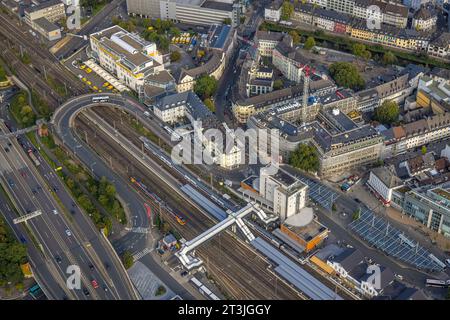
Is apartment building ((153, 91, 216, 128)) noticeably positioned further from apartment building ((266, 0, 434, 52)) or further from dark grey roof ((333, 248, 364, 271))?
dark grey roof ((333, 248, 364, 271))

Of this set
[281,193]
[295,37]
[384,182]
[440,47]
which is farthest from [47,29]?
[440,47]

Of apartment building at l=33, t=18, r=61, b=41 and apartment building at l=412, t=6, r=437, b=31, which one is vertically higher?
apartment building at l=412, t=6, r=437, b=31

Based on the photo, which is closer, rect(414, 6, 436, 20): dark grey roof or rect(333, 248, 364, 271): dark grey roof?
rect(333, 248, 364, 271): dark grey roof

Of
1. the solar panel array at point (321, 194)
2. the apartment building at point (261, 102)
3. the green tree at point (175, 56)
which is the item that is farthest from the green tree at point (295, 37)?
the solar panel array at point (321, 194)

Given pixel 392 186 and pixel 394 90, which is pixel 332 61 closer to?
pixel 394 90

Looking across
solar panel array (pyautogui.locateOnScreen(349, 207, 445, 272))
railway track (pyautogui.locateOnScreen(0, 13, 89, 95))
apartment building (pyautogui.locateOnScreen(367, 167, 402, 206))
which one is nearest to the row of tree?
railway track (pyautogui.locateOnScreen(0, 13, 89, 95))

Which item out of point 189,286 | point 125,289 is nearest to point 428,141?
point 189,286

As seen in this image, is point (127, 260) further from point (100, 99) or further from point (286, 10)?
point (286, 10)
